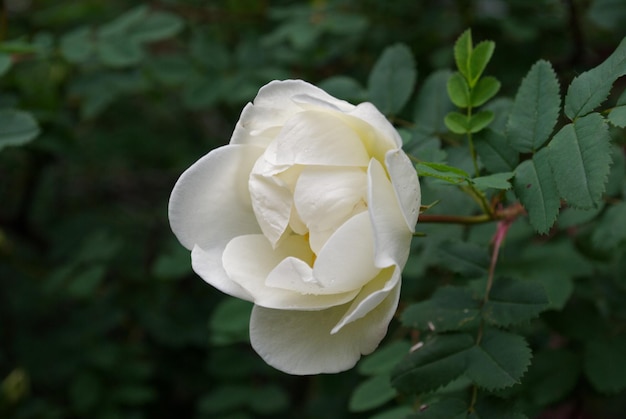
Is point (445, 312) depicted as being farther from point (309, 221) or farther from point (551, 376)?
point (551, 376)

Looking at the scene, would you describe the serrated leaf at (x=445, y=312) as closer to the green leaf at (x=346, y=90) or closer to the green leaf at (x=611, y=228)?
the green leaf at (x=611, y=228)

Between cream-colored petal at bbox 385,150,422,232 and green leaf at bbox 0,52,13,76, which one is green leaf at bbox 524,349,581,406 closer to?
cream-colored petal at bbox 385,150,422,232

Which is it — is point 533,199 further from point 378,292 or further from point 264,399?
point 264,399

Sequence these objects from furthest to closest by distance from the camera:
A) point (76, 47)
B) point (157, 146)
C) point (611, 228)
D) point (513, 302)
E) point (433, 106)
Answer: point (157, 146) < point (76, 47) < point (433, 106) < point (611, 228) < point (513, 302)

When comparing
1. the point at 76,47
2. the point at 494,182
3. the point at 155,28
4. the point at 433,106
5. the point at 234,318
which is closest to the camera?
the point at 494,182

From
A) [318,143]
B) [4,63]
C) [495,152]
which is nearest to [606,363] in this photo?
[495,152]

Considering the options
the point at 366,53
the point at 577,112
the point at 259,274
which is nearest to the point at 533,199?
the point at 577,112
